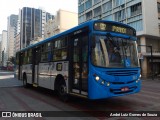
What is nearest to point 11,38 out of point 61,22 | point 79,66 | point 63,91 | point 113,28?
point 61,22

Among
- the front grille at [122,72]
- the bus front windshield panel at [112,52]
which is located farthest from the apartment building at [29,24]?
the front grille at [122,72]

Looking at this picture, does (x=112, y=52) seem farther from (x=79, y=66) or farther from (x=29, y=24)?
(x=29, y=24)

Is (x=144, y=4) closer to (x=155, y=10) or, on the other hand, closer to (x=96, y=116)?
(x=155, y=10)

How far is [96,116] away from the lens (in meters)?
7.12

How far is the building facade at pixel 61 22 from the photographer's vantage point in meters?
79.5

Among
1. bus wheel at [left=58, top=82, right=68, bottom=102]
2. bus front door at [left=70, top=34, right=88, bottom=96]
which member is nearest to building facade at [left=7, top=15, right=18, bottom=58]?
bus wheel at [left=58, top=82, right=68, bottom=102]

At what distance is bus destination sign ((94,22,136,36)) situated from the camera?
780 cm

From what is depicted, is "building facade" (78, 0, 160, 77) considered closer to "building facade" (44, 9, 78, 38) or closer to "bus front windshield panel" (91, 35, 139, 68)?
"bus front windshield panel" (91, 35, 139, 68)

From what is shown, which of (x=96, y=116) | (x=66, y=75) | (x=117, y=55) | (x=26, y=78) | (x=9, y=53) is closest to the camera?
(x=96, y=116)

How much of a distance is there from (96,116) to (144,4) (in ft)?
116

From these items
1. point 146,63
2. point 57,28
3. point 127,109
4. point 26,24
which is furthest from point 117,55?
point 26,24

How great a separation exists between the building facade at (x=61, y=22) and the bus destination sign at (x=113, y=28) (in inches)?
2785

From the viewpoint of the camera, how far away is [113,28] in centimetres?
818

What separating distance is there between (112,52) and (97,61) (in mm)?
727
